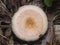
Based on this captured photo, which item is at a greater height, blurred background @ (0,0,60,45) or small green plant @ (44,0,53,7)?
small green plant @ (44,0,53,7)

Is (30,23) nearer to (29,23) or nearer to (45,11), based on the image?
(29,23)

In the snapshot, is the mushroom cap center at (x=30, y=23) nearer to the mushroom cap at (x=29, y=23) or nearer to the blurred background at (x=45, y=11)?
the mushroom cap at (x=29, y=23)

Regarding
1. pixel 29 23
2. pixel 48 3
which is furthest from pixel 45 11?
pixel 29 23

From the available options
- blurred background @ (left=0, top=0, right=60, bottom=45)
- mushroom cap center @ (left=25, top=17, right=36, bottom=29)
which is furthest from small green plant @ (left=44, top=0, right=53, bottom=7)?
mushroom cap center @ (left=25, top=17, right=36, bottom=29)

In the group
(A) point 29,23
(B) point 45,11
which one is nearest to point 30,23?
(A) point 29,23

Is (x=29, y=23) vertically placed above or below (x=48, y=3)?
below

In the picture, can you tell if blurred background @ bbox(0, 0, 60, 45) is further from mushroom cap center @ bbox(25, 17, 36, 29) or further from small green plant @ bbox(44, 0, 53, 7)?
mushroom cap center @ bbox(25, 17, 36, 29)

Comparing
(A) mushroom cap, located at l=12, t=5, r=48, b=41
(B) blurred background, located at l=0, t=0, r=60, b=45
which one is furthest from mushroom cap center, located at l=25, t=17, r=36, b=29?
(B) blurred background, located at l=0, t=0, r=60, b=45

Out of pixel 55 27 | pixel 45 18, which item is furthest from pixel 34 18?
pixel 55 27

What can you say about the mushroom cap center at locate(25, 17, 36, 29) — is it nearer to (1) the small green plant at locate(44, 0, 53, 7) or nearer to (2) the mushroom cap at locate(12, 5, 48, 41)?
(2) the mushroom cap at locate(12, 5, 48, 41)
